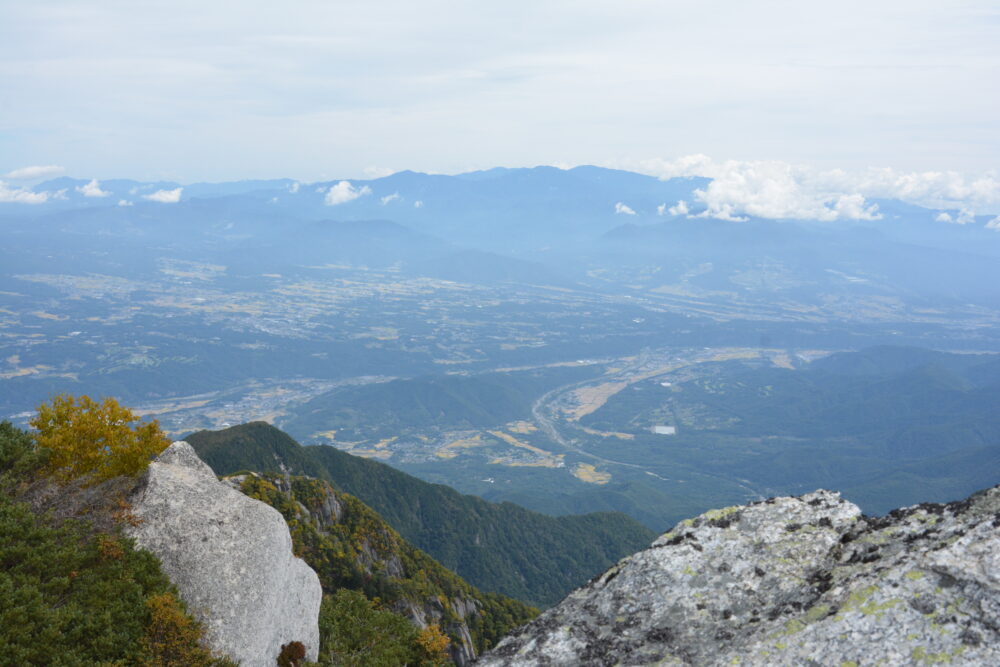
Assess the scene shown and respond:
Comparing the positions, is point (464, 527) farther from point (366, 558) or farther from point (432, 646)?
point (432, 646)

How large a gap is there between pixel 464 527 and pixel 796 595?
162 meters

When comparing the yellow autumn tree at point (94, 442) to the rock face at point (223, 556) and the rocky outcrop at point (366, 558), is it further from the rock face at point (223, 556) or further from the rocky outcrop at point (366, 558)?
the rocky outcrop at point (366, 558)

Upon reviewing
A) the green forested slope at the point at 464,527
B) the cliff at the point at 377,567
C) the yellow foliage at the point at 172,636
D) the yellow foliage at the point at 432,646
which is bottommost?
the green forested slope at the point at 464,527

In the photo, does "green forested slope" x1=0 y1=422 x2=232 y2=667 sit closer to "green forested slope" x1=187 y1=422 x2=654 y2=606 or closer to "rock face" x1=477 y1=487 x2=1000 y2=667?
"rock face" x1=477 y1=487 x2=1000 y2=667

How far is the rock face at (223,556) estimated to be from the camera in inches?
854

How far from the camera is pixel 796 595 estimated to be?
40.8 feet

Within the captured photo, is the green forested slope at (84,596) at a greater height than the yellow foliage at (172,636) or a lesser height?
greater

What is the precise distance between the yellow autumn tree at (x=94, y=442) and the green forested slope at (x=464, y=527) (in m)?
110

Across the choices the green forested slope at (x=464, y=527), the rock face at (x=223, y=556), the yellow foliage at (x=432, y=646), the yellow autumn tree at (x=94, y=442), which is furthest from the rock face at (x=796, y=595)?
the green forested slope at (x=464, y=527)

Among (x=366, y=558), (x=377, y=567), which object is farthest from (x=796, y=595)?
(x=366, y=558)

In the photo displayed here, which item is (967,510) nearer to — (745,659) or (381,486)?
(745,659)

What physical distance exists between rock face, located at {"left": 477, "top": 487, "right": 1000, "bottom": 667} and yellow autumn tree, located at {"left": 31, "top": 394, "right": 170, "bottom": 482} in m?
19.7

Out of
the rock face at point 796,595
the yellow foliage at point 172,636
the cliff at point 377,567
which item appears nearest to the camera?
the rock face at point 796,595

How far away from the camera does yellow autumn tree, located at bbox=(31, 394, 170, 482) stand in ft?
85.4
